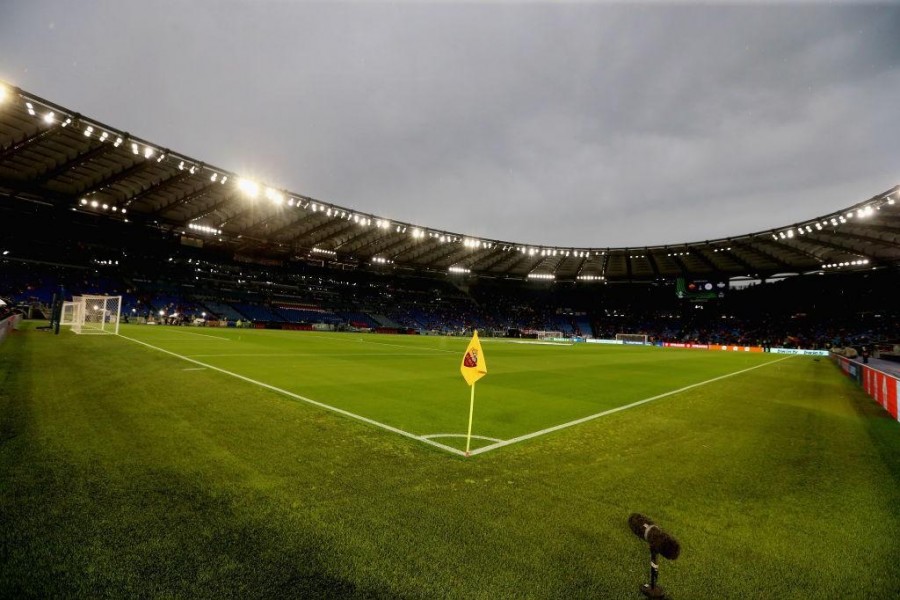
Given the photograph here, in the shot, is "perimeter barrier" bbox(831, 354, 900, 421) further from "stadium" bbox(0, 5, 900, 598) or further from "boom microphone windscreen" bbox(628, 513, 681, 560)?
"boom microphone windscreen" bbox(628, 513, 681, 560)

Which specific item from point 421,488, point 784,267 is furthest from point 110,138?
point 784,267

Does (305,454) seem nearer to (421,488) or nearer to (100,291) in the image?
(421,488)

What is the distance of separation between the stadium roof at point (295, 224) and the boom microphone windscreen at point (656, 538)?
104ft

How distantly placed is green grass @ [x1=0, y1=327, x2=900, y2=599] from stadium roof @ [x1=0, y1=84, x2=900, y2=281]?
1046 inches

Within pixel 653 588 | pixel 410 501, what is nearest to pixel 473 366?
pixel 410 501

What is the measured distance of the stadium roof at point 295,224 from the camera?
88.2 ft

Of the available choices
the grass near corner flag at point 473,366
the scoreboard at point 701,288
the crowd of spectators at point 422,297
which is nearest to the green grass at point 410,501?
the grass near corner flag at point 473,366

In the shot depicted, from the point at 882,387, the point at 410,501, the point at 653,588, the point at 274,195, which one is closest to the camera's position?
the point at 653,588

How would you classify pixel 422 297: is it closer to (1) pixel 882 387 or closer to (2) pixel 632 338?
(2) pixel 632 338

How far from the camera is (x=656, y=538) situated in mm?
2424

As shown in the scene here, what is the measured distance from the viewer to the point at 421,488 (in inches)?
174

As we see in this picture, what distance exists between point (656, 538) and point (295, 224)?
49.6 metres

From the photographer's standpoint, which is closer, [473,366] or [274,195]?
[473,366]

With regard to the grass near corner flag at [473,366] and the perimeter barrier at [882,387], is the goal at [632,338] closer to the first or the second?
the perimeter barrier at [882,387]
